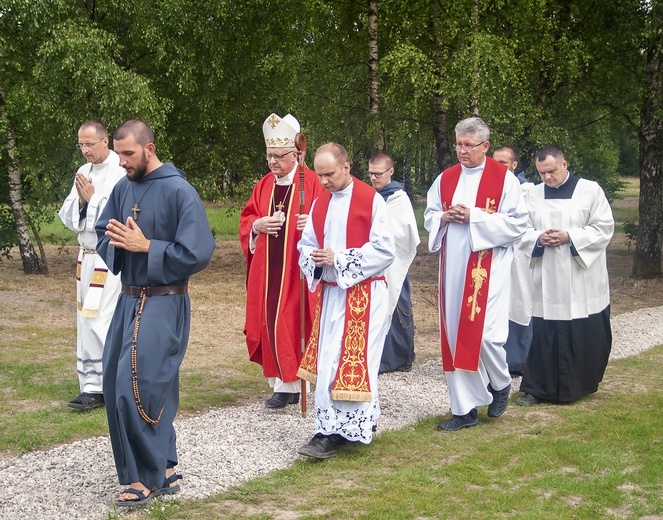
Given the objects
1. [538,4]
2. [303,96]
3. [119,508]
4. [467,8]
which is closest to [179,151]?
[303,96]

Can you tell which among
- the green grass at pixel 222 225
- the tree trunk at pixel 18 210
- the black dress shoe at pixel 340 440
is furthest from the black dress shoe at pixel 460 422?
the green grass at pixel 222 225

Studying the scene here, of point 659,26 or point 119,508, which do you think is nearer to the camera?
point 119,508

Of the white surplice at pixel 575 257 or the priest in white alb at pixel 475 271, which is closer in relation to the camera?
the priest in white alb at pixel 475 271

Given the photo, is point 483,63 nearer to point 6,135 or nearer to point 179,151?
point 179,151

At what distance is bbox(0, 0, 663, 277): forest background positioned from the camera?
50.7 ft

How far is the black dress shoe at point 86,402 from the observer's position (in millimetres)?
7598

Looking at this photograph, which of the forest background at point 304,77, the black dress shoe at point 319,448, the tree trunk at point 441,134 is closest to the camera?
the black dress shoe at point 319,448

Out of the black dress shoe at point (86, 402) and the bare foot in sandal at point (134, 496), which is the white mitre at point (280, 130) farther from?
the bare foot in sandal at point (134, 496)

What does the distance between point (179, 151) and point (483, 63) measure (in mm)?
6779

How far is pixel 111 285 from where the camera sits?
774 cm

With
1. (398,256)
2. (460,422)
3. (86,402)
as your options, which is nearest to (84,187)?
(86,402)

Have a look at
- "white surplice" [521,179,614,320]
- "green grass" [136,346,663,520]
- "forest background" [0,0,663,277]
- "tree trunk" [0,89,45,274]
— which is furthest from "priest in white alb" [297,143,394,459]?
"tree trunk" [0,89,45,274]

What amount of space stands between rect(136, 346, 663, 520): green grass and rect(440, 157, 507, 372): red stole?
57cm

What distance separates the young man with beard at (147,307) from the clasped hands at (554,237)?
12.7 ft
